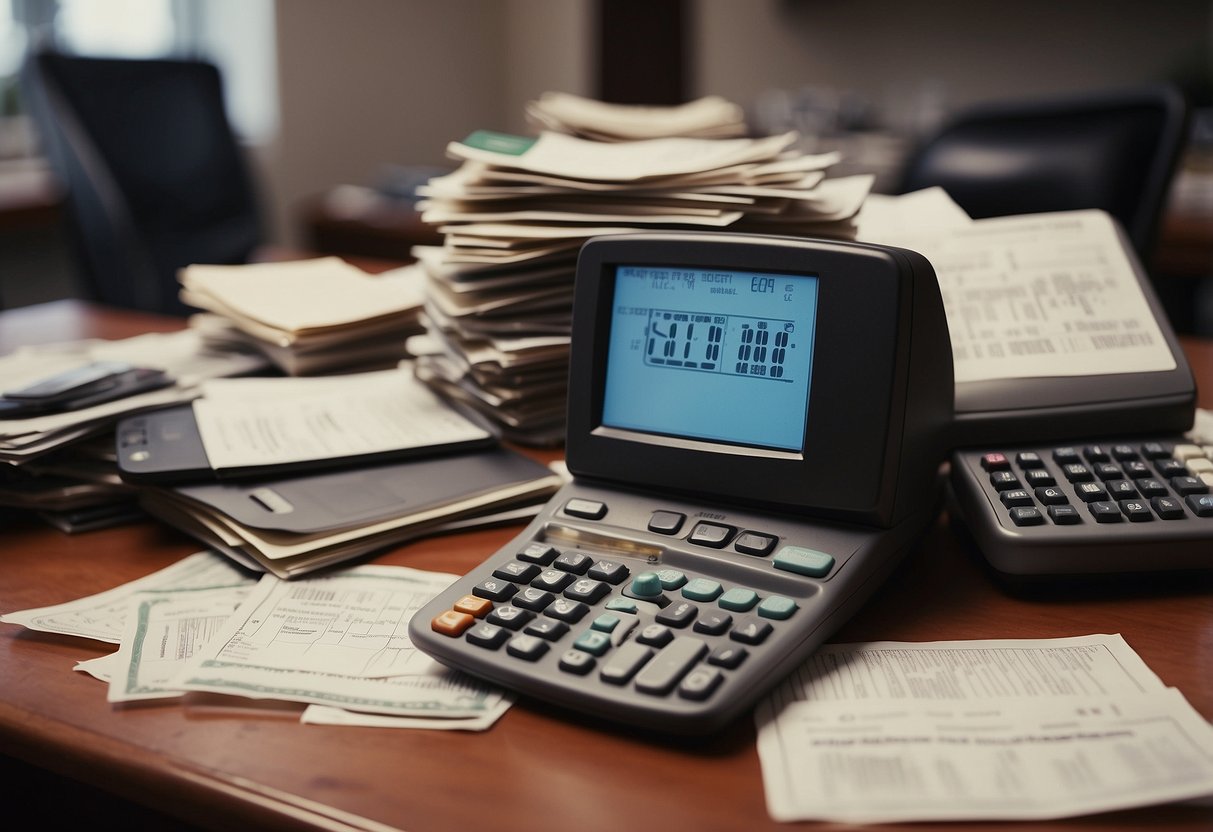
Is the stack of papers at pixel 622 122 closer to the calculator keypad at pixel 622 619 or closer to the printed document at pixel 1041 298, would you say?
the printed document at pixel 1041 298

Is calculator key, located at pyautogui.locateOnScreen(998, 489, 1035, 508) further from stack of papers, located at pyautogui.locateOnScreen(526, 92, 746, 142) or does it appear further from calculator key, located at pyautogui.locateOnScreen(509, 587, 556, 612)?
stack of papers, located at pyautogui.locateOnScreen(526, 92, 746, 142)

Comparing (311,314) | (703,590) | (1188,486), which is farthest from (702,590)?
(311,314)

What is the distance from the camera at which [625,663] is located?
1.68 feet

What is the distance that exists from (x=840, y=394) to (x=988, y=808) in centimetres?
→ 25

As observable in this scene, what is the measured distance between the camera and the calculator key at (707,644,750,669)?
51 centimetres

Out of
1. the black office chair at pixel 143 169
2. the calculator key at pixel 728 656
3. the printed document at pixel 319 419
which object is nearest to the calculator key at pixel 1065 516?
the calculator key at pixel 728 656

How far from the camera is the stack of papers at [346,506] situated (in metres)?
0.70

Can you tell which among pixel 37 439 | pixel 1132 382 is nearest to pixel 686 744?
pixel 1132 382

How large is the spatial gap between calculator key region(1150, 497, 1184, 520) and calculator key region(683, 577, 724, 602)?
0.90ft

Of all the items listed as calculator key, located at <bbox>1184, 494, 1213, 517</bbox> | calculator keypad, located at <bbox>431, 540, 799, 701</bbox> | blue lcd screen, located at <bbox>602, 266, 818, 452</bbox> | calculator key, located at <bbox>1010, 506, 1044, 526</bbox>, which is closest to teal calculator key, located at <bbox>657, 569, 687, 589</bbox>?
calculator keypad, located at <bbox>431, 540, 799, 701</bbox>

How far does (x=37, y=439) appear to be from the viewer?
0.79 meters

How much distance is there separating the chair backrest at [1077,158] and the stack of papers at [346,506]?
1028mm

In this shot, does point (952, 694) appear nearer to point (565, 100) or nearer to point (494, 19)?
point (565, 100)

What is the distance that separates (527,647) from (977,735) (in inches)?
8.6
